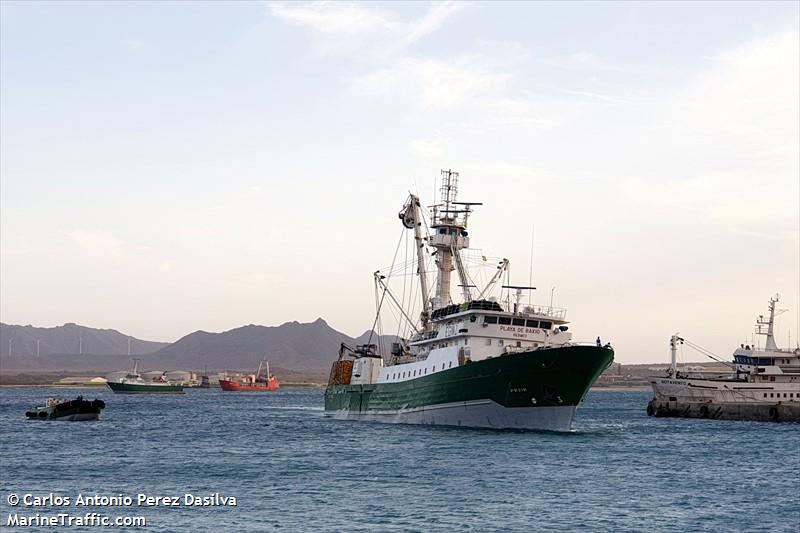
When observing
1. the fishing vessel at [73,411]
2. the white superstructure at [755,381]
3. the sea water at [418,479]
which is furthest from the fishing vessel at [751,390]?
the fishing vessel at [73,411]

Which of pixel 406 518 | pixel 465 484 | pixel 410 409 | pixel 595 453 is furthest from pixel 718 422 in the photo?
pixel 406 518

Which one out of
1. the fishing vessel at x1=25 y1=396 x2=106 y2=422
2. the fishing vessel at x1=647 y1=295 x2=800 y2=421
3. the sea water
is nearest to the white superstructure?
the fishing vessel at x1=647 y1=295 x2=800 y2=421

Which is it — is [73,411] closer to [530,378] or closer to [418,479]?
[530,378]

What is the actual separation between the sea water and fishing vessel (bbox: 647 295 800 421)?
27.3 m

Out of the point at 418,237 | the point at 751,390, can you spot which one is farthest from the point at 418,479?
the point at 751,390

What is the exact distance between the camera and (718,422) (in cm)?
10156

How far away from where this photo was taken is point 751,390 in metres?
106

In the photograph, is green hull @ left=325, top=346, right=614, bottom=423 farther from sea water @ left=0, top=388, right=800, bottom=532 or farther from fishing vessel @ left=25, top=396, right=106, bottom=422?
fishing vessel @ left=25, top=396, right=106, bottom=422

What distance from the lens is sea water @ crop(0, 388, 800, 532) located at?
118ft

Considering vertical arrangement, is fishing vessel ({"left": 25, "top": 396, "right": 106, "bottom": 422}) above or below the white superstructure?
below

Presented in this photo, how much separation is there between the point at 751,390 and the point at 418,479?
7177 cm

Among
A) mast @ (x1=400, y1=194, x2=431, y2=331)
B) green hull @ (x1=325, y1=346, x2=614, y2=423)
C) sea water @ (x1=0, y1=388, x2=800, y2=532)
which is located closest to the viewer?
sea water @ (x1=0, y1=388, x2=800, y2=532)

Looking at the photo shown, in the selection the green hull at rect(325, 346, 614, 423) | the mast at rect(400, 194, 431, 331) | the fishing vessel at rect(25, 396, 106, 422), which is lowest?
the fishing vessel at rect(25, 396, 106, 422)

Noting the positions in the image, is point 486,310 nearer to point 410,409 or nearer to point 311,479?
point 410,409
